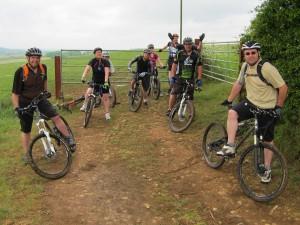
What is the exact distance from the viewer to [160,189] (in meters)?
7.43

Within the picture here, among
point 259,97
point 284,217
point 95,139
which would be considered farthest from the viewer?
point 95,139

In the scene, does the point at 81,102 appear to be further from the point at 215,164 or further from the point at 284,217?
the point at 284,217

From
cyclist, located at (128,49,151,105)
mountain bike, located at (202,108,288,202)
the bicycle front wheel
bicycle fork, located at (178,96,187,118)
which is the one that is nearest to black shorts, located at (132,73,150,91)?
cyclist, located at (128,49,151,105)

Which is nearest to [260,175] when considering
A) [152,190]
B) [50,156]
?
[152,190]

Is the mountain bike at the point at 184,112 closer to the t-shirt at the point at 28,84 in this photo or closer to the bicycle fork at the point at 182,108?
the bicycle fork at the point at 182,108

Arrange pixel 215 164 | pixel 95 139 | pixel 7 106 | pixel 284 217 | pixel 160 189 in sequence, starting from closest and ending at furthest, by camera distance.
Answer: pixel 284 217 < pixel 160 189 < pixel 215 164 < pixel 95 139 < pixel 7 106

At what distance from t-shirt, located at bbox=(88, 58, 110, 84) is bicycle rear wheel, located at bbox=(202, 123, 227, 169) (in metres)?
4.72

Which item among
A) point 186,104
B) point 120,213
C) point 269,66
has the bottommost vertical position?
point 120,213

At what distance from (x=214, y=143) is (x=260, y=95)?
1579mm

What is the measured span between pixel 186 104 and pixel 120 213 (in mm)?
4990

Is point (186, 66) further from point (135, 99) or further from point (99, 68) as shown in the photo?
point (135, 99)

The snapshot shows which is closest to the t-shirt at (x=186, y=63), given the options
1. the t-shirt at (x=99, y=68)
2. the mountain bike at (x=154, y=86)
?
the t-shirt at (x=99, y=68)

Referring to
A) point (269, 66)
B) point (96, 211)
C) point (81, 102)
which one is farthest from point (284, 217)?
point (81, 102)

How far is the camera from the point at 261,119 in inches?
275
